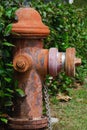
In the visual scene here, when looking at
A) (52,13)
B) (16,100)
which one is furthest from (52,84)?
(16,100)

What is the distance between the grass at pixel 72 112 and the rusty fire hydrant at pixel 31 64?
66 cm

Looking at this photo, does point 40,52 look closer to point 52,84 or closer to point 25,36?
point 25,36

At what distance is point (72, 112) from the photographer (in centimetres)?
494

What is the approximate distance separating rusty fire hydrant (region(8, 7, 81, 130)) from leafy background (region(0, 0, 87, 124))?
6 centimetres

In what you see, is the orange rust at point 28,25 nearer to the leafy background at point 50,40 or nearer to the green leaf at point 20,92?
the leafy background at point 50,40

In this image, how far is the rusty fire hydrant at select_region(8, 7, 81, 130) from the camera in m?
3.59

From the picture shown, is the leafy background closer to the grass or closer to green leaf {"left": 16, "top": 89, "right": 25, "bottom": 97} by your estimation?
green leaf {"left": 16, "top": 89, "right": 25, "bottom": 97}

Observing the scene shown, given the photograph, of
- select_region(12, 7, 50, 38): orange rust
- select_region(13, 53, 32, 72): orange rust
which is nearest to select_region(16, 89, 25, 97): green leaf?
select_region(13, 53, 32, 72): orange rust

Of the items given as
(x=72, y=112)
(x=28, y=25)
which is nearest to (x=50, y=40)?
(x=72, y=112)

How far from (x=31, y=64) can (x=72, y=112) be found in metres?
1.45

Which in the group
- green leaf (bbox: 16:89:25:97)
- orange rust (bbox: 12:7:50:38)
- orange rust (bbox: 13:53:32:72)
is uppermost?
orange rust (bbox: 12:7:50:38)

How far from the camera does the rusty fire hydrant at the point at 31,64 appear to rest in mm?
3594

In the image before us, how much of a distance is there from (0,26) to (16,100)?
578mm

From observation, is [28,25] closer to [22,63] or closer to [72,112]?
[22,63]
